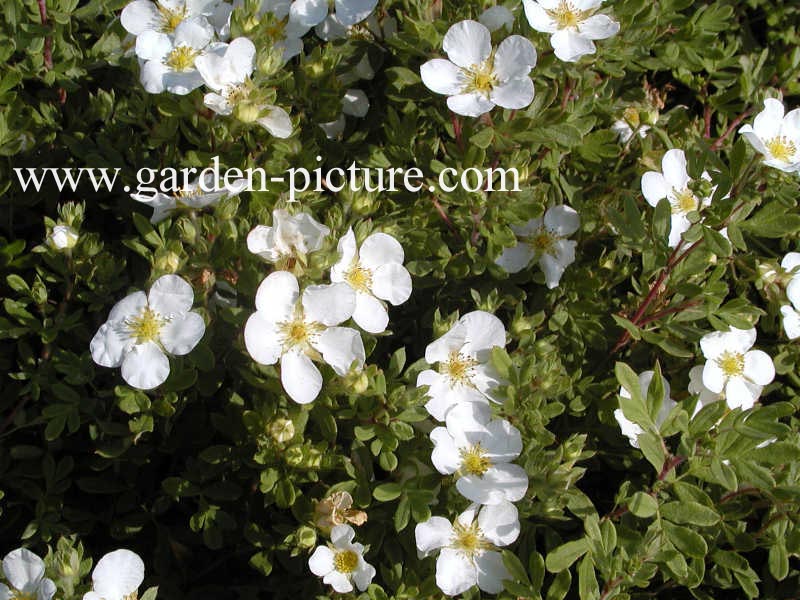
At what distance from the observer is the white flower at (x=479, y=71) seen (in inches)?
90.7

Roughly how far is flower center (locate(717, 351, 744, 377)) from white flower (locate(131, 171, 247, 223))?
1388 millimetres

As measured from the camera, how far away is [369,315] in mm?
2086

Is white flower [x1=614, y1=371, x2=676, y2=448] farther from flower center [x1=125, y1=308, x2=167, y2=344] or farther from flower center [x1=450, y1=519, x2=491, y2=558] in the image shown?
flower center [x1=125, y1=308, x2=167, y2=344]

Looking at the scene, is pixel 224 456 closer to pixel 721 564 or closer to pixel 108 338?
pixel 108 338

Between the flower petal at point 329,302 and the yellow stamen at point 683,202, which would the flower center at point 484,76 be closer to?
the yellow stamen at point 683,202

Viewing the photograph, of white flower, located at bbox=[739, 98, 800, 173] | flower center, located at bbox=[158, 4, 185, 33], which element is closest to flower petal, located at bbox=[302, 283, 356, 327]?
flower center, located at bbox=[158, 4, 185, 33]

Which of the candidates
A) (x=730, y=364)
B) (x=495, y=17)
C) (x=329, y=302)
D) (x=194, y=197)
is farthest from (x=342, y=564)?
(x=495, y=17)

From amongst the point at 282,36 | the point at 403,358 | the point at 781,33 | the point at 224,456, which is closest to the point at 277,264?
the point at 403,358

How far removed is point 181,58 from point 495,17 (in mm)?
869

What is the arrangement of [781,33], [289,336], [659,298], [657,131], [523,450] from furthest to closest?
[781,33] → [657,131] → [659,298] → [523,450] → [289,336]

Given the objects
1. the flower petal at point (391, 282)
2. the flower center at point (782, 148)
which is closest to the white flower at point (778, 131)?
the flower center at point (782, 148)

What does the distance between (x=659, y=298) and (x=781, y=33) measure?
1.54 meters

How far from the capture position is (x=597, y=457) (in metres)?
2.53

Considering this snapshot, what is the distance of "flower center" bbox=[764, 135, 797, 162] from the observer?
2.32 meters
